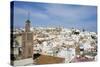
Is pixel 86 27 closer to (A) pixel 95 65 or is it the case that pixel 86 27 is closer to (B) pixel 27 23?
(A) pixel 95 65

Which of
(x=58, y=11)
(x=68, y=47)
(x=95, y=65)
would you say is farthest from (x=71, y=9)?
(x=95, y=65)

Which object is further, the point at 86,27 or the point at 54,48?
the point at 86,27

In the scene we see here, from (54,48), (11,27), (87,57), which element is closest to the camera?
(11,27)

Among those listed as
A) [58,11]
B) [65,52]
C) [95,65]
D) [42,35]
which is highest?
[58,11]

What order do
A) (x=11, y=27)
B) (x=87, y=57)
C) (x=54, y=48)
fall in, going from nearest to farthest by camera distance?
(x=11, y=27) → (x=54, y=48) → (x=87, y=57)

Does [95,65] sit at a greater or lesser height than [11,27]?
lesser
